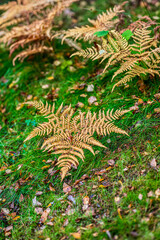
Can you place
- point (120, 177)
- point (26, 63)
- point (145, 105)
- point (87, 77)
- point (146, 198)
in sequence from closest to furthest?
1. point (146, 198)
2. point (120, 177)
3. point (145, 105)
4. point (87, 77)
5. point (26, 63)

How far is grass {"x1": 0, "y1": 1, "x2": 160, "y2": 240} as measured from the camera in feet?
6.68

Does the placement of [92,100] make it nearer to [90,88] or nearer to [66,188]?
[90,88]

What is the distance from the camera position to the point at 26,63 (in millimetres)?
4129

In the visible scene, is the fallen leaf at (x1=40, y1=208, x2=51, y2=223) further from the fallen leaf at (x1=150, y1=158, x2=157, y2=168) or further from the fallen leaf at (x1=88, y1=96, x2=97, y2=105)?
the fallen leaf at (x1=88, y1=96, x2=97, y2=105)

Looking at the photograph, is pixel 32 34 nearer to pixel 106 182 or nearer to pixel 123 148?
pixel 123 148

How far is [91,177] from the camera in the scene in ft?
8.08

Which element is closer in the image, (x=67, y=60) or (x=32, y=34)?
(x=32, y=34)

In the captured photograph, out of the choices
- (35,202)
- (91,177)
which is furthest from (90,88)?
(35,202)

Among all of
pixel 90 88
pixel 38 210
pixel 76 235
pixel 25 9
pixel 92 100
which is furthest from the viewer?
pixel 25 9

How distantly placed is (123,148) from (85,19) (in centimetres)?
Result: 322

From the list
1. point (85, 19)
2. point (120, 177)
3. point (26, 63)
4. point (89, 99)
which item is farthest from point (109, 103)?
point (85, 19)

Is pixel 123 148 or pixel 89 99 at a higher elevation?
pixel 89 99

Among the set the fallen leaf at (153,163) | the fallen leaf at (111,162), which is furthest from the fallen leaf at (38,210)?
the fallen leaf at (153,163)

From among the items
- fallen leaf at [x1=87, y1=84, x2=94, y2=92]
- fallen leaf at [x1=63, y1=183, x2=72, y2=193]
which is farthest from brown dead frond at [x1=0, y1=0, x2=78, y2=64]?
fallen leaf at [x1=63, y1=183, x2=72, y2=193]
